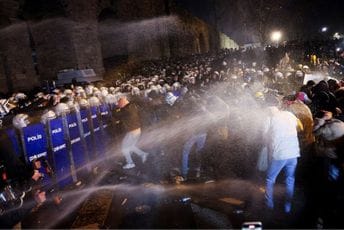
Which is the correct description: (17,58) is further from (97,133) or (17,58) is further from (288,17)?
(288,17)

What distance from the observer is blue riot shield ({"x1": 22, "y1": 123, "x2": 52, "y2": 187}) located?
655 centimetres

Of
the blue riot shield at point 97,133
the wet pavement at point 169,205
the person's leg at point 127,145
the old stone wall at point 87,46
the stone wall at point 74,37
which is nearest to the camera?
the wet pavement at point 169,205

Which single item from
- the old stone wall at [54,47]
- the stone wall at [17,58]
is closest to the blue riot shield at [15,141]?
the stone wall at [17,58]

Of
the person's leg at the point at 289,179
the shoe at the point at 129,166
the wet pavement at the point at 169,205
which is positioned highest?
the person's leg at the point at 289,179

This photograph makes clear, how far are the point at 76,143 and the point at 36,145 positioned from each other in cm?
147

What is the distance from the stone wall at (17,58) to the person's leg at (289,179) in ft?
45.4

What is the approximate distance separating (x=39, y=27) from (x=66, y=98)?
10196 mm

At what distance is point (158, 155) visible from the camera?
373 inches

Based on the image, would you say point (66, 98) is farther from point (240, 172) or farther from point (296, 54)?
point (296, 54)

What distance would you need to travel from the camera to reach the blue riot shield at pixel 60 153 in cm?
721

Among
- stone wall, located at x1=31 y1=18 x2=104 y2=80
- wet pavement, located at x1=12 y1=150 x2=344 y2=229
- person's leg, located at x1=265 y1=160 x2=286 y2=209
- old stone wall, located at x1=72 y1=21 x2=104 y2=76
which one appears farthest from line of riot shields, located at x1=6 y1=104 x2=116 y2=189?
old stone wall, located at x1=72 y1=21 x2=104 y2=76

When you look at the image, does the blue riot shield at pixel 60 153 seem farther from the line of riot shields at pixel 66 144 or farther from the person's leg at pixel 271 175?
the person's leg at pixel 271 175

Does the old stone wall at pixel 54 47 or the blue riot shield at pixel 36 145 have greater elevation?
the old stone wall at pixel 54 47

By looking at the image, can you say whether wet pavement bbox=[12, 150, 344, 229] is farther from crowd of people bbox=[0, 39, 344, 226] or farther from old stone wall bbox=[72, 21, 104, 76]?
old stone wall bbox=[72, 21, 104, 76]
